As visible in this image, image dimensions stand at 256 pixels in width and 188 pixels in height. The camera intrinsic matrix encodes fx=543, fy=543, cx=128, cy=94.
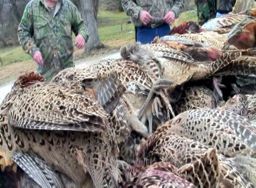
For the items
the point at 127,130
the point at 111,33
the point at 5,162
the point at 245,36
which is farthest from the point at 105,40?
the point at 5,162

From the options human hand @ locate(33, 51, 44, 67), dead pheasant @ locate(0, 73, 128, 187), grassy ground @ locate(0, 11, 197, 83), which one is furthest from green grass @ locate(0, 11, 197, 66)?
dead pheasant @ locate(0, 73, 128, 187)

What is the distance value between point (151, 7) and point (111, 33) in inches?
624

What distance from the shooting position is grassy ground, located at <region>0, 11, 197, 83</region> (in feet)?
54.3

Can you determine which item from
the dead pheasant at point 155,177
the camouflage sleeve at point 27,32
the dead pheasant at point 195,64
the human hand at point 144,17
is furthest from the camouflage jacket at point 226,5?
the dead pheasant at point 155,177

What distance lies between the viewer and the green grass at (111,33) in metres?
18.5

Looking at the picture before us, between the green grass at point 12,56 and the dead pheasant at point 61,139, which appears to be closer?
the dead pheasant at point 61,139

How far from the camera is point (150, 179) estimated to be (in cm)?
177

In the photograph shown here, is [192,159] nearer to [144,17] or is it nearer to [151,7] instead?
[144,17]

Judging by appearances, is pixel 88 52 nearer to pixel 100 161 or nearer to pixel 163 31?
pixel 163 31

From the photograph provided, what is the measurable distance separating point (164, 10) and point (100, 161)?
15.3ft

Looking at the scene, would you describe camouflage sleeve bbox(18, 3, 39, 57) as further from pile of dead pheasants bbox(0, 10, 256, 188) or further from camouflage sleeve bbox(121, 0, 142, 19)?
pile of dead pheasants bbox(0, 10, 256, 188)

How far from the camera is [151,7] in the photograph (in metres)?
6.30

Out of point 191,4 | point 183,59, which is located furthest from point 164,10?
point 191,4

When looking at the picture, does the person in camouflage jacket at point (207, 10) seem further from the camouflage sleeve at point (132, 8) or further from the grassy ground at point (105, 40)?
the grassy ground at point (105, 40)
